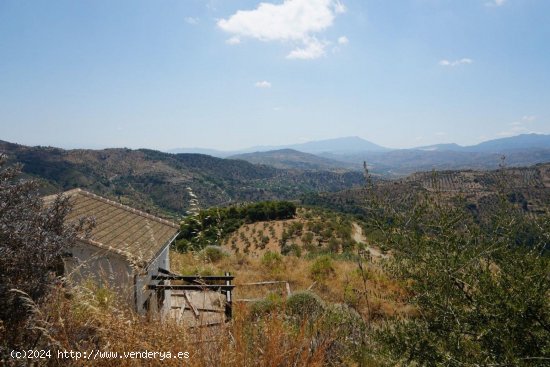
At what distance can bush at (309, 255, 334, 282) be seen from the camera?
13.6m

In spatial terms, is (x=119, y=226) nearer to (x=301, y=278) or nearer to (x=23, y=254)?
(x=301, y=278)

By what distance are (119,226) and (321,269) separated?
25.6ft

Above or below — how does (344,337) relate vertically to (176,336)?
below

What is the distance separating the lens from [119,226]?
1020 centimetres

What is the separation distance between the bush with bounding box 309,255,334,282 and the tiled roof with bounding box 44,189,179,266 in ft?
18.2

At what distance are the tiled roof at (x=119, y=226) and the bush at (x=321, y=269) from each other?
556cm

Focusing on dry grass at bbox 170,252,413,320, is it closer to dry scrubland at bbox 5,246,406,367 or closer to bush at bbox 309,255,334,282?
bush at bbox 309,255,334,282

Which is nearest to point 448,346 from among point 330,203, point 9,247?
point 9,247

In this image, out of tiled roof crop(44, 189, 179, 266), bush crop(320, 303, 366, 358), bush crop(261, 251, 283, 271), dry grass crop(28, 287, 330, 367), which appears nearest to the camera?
dry grass crop(28, 287, 330, 367)

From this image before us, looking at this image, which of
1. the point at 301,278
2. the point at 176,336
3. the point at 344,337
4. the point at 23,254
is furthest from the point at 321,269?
the point at 23,254

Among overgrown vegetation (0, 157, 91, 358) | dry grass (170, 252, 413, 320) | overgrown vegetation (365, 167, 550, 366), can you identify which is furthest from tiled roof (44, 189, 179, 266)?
overgrown vegetation (365, 167, 550, 366)

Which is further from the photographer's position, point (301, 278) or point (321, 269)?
point (321, 269)

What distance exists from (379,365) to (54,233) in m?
3.67

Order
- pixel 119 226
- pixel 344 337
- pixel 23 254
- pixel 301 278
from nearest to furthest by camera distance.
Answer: pixel 23 254, pixel 344 337, pixel 119 226, pixel 301 278
